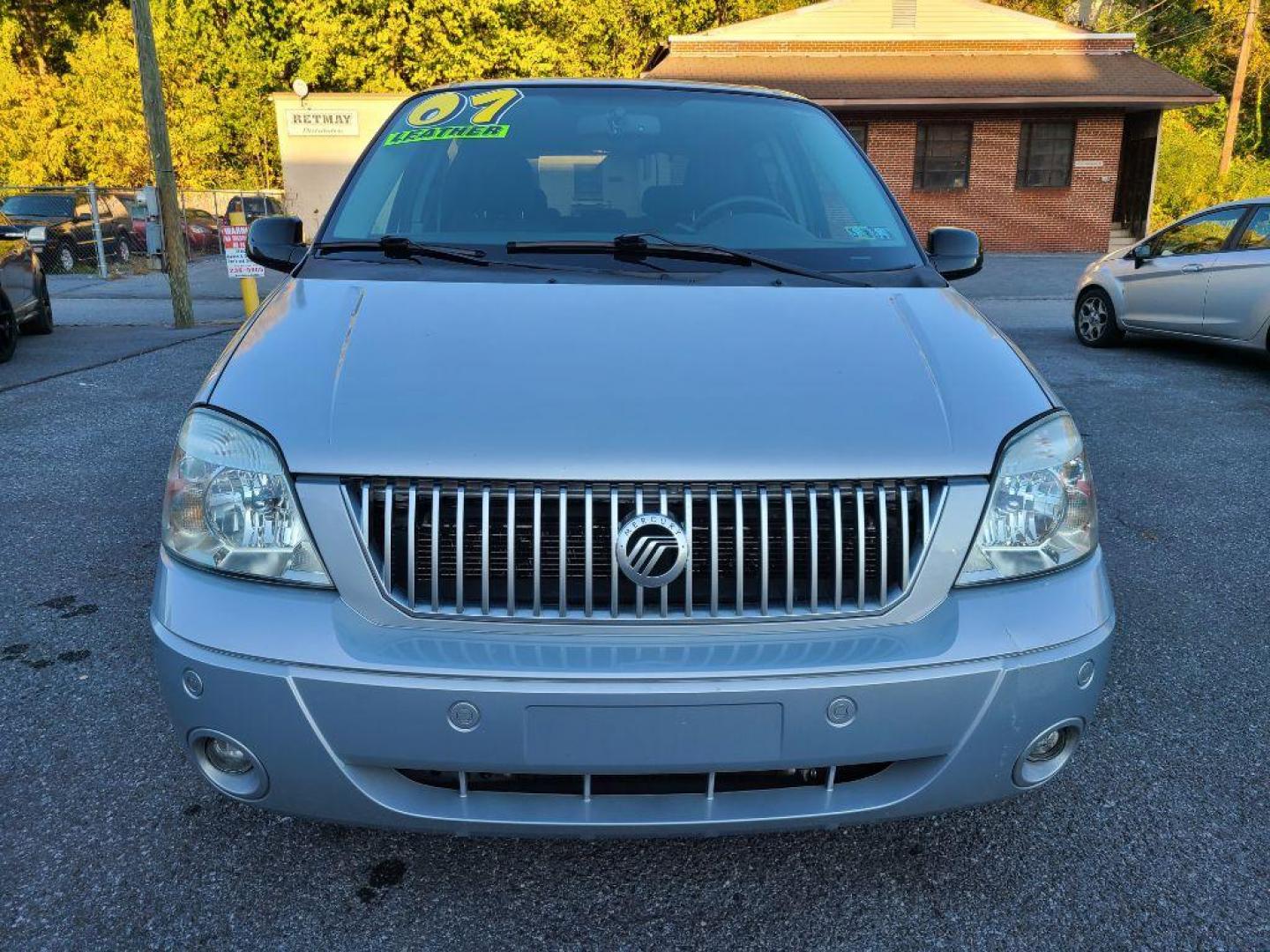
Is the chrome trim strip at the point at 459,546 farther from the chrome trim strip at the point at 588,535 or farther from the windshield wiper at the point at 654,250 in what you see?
the windshield wiper at the point at 654,250

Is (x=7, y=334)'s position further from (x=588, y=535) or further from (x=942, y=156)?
(x=942, y=156)

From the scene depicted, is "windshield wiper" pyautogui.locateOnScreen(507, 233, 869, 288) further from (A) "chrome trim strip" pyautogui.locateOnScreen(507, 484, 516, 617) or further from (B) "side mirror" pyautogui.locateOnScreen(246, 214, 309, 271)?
(A) "chrome trim strip" pyautogui.locateOnScreen(507, 484, 516, 617)

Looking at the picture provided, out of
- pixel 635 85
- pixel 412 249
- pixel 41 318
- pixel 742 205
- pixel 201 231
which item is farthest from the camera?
pixel 201 231

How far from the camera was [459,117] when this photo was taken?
321cm

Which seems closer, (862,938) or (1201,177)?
(862,938)

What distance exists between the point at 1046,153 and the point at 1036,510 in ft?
79.5

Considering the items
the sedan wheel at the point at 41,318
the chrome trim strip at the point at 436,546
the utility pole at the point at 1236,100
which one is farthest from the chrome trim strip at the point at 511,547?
the utility pole at the point at 1236,100

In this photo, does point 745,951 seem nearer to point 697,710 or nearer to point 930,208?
point 697,710

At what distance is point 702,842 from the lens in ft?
7.23

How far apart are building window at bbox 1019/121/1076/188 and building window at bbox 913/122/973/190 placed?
134 centimetres

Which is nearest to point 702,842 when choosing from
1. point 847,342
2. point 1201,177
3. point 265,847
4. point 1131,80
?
point 265,847

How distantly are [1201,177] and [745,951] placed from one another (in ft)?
102

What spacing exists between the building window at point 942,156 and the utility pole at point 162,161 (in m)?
17.6

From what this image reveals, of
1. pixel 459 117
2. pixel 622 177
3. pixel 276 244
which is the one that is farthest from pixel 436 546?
pixel 459 117
